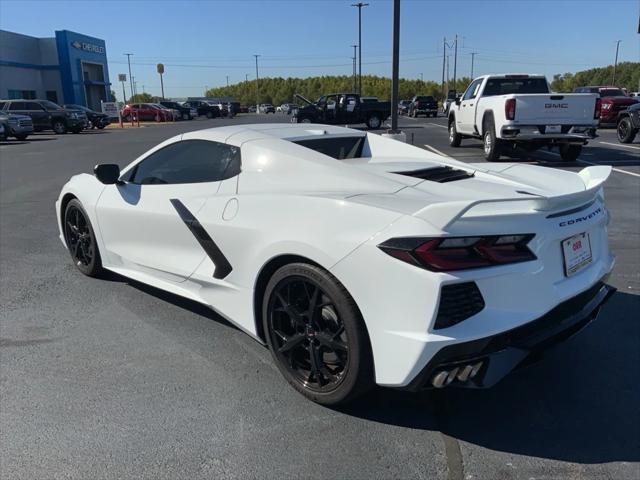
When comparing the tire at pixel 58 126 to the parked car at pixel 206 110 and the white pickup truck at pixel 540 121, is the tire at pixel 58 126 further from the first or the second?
the parked car at pixel 206 110

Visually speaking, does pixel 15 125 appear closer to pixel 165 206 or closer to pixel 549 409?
pixel 165 206

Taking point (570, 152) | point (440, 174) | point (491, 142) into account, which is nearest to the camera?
point (440, 174)

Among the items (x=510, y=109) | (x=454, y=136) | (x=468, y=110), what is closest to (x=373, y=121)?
(x=454, y=136)

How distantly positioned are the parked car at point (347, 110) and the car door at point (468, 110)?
13.1m

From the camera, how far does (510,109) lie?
11.4 m

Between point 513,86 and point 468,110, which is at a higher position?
point 513,86

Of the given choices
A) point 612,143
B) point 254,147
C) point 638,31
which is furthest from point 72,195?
point 638,31

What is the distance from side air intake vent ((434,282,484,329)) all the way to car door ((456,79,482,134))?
1222cm

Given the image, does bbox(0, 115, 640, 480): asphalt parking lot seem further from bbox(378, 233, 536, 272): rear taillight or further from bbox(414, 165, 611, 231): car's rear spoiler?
bbox(414, 165, 611, 231): car's rear spoiler

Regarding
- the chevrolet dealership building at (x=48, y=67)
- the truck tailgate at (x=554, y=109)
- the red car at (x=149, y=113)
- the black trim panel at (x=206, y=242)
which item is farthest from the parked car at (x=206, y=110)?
the black trim panel at (x=206, y=242)

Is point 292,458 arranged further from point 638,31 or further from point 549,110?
point 638,31

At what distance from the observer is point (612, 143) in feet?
55.7

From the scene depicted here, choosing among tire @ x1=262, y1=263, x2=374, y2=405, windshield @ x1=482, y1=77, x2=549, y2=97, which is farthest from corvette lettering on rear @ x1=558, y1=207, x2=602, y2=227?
windshield @ x1=482, y1=77, x2=549, y2=97

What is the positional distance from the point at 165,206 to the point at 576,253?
103 inches
